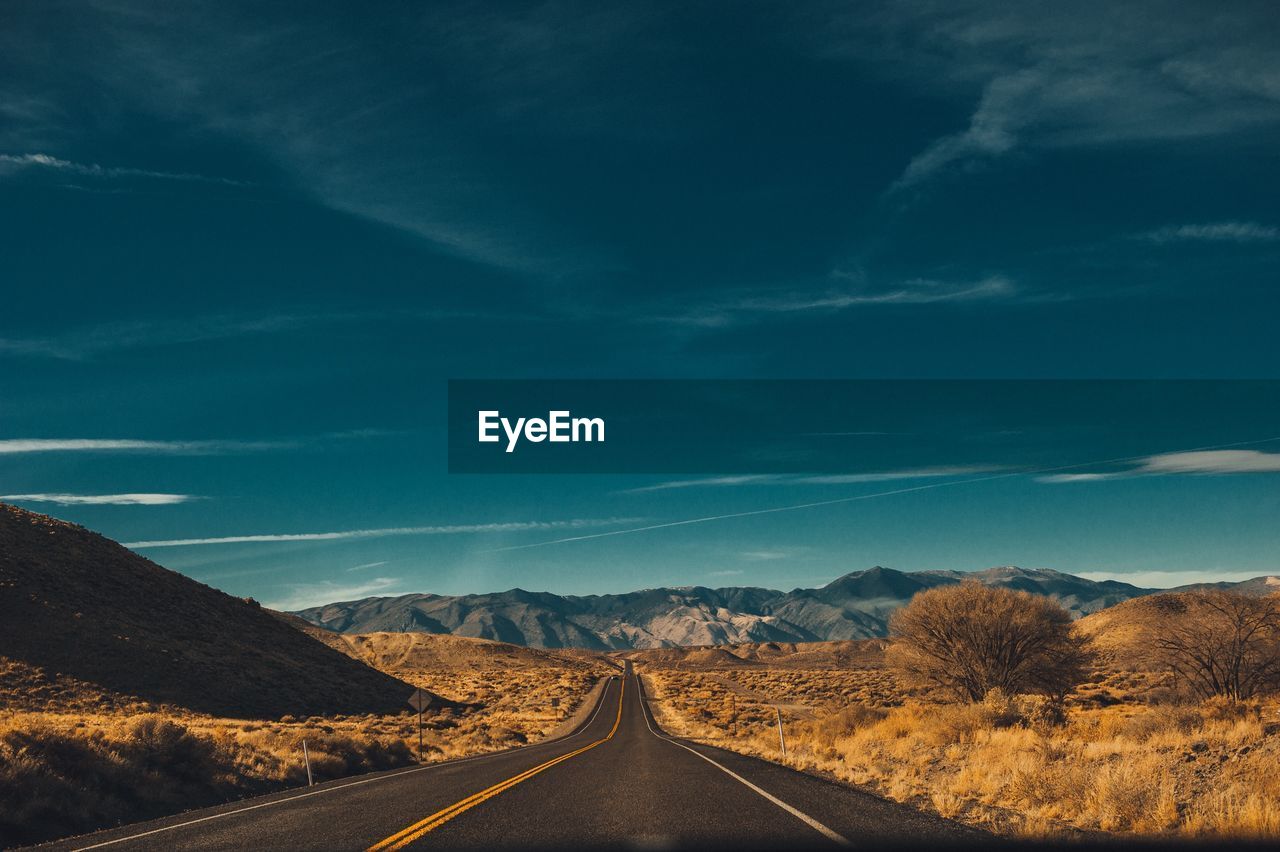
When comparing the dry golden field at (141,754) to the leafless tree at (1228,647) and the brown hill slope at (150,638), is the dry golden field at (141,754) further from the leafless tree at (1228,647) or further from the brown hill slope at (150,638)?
the leafless tree at (1228,647)

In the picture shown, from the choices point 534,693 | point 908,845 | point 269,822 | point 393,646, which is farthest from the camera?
point 393,646

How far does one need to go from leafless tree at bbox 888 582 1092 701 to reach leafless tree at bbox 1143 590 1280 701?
3921 mm

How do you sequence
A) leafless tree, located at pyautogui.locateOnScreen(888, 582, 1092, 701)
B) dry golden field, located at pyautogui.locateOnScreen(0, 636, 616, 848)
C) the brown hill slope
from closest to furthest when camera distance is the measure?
1. dry golden field, located at pyautogui.locateOnScreen(0, 636, 616, 848)
2. leafless tree, located at pyautogui.locateOnScreen(888, 582, 1092, 701)
3. the brown hill slope

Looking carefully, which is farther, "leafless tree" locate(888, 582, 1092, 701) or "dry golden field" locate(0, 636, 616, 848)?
"leafless tree" locate(888, 582, 1092, 701)

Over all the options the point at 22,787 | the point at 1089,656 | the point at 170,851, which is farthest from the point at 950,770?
the point at 1089,656

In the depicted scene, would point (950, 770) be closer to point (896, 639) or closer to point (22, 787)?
point (22, 787)

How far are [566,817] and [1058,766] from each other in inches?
316

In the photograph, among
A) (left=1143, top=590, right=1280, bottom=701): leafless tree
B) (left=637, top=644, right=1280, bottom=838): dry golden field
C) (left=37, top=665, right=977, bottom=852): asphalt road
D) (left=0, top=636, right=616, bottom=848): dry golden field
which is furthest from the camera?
(left=1143, top=590, right=1280, bottom=701): leafless tree

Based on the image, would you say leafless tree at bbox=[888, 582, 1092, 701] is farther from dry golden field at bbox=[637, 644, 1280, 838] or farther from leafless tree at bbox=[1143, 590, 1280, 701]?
dry golden field at bbox=[637, 644, 1280, 838]

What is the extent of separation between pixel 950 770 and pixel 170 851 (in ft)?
41.9

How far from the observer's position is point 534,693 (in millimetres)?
90625

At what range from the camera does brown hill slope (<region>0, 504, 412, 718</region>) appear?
4988cm

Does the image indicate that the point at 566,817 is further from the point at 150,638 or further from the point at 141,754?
the point at 150,638

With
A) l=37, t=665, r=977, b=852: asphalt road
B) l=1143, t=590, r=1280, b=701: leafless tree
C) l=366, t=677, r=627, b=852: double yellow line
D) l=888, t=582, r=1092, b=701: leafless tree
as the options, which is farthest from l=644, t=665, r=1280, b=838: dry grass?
l=888, t=582, r=1092, b=701: leafless tree
